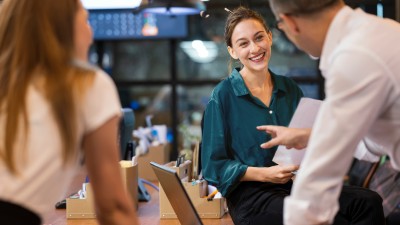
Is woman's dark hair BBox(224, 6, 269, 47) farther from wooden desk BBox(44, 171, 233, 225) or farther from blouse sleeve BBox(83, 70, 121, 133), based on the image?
blouse sleeve BBox(83, 70, 121, 133)

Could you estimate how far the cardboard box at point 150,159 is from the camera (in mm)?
4215

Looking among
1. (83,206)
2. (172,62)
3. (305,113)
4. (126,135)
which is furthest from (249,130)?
(172,62)

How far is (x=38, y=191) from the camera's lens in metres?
1.40

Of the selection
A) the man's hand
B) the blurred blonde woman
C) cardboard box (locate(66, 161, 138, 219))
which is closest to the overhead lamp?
cardboard box (locate(66, 161, 138, 219))

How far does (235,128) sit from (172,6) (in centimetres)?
175

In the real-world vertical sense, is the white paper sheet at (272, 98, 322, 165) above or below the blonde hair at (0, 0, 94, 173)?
below

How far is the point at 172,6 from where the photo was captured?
4219 mm

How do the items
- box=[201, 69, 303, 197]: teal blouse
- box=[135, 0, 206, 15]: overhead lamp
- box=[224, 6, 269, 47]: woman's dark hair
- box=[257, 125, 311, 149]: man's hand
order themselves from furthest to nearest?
box=[135, 0, 206, 15]: overhead lamp < box=[224, 6, 269, 47]: woman's dark hair < box=[201, 69, 303, 197]: teal blouse < box=[257, 125, 311, 149]: man's hand

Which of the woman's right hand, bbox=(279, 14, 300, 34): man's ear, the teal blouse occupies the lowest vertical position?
the woman's right hand

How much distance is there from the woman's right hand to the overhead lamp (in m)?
1.70

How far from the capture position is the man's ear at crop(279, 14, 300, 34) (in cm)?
168

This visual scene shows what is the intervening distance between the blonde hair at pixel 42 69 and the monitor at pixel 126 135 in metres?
2.09

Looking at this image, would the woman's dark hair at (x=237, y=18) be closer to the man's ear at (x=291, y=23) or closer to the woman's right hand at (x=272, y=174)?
the woman's right hand at (x=272, y=174)

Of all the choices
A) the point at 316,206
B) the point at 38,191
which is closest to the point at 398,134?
the point at 316,206
